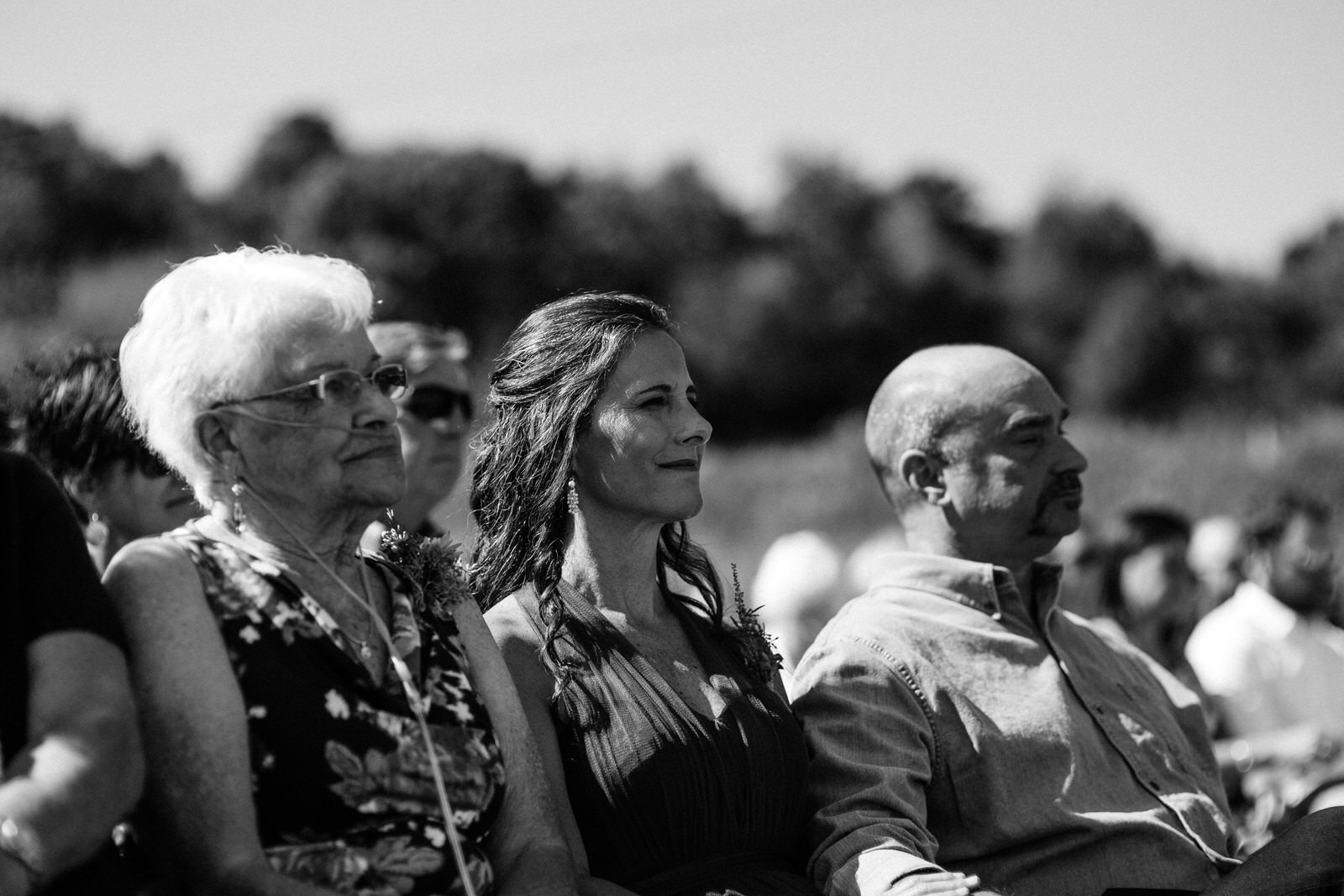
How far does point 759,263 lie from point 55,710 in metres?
56.1

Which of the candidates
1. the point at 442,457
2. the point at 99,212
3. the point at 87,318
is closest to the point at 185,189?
the point at 99,212

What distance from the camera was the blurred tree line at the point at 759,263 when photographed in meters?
48.2

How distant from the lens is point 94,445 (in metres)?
3.40

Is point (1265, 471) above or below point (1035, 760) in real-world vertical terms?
below

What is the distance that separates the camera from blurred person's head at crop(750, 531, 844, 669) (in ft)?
23.2

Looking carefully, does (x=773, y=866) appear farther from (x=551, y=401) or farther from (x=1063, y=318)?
(x=1063, y=318)

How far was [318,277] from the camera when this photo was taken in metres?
2.68

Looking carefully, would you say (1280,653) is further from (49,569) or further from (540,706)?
(49,569)

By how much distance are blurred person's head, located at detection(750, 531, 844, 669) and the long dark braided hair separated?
368 cm

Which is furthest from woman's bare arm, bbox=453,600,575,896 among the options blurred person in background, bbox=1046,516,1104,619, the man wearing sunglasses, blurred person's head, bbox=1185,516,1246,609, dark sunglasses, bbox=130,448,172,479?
blurred person in background, bbox=1046,516,1104,619

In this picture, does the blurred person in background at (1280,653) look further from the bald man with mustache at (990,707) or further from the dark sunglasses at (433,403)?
the dark sunglasses at (433,403)

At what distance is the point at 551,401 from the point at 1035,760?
1.42 m

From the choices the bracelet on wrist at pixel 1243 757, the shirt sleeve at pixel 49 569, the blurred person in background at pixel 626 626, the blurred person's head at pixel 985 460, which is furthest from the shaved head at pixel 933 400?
the bracelet on wrist at pixel 1243 757

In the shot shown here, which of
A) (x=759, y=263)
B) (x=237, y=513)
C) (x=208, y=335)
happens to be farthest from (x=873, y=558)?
(x=759, y=263)
